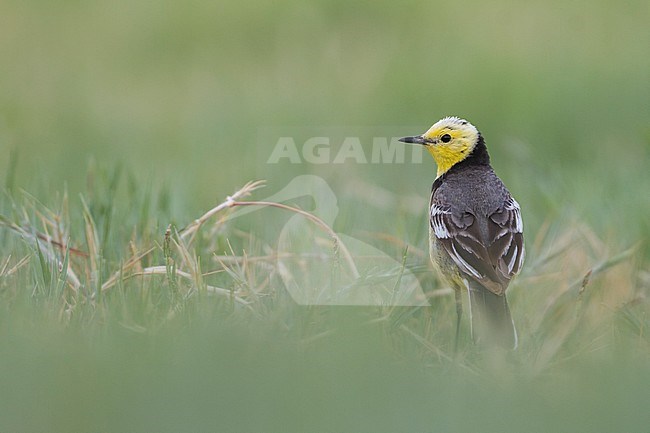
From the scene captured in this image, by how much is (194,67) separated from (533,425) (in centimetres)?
795

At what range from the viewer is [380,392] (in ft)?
11.1

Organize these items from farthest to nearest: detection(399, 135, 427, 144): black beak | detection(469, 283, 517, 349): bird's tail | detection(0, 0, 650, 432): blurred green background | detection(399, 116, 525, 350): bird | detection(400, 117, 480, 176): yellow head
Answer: detection(400, 117, 480, 176): yellow head
detection(399, 135, 427, 144): black beak
detection(399, 116, 525, 350): bird
detection(469, 283, 517, 349): bird's tail
detection(0, 0, 650, 432): blurred green background

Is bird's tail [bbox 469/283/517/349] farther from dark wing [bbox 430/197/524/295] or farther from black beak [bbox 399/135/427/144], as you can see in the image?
black beak [bbox 399/135/427/144]

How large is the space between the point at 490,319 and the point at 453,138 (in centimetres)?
104

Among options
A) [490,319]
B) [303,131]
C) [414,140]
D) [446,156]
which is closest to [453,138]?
[446,156]

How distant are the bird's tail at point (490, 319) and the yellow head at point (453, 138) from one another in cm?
78

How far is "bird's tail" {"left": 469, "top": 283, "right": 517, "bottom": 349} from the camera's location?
4.57m

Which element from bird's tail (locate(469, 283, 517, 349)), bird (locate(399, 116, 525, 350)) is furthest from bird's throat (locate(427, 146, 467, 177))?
bird's tail (locate(469, 283, 517, 349))

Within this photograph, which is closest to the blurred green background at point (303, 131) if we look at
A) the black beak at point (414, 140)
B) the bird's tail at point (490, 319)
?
the bird's tail at point (490, 319)

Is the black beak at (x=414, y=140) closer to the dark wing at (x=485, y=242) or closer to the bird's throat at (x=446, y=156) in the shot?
the bird's throat at (x=446, y=156)

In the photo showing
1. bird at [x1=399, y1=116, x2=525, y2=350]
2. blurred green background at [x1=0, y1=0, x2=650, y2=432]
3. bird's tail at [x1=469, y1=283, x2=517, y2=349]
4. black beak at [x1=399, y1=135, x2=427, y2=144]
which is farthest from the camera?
black beak at [x1=399, y1=135, x2=427, y2=144]

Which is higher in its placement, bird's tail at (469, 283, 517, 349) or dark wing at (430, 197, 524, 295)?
dark wing at (430, 197, 524, 295)

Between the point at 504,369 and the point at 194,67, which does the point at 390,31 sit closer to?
the point at 194,67

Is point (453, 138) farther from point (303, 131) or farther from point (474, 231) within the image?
point (303, 131)
